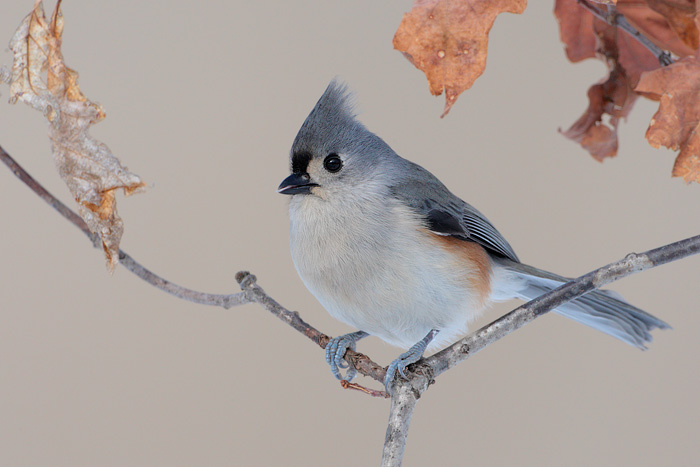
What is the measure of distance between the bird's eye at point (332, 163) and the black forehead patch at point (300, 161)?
39mm

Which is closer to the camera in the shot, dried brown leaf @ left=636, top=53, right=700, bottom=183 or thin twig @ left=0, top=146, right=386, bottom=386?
dried brown leaf @ left=636, top=53, right=700, bottom=183

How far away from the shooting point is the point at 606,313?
4.45 ft

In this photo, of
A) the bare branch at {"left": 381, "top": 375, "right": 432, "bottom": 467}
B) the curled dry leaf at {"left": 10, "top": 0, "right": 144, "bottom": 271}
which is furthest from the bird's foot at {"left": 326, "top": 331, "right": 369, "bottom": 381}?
the curled dry leaf at {"left": 10, "top": 0, "right": 144, "bottom": 271}

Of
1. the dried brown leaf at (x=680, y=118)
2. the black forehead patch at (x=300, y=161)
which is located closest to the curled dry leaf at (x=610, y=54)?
the dried brown leaf at (x=680, y=118)

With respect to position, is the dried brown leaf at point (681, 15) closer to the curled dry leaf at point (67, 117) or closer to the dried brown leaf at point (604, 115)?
the dried brown leaf at point (604, 115)

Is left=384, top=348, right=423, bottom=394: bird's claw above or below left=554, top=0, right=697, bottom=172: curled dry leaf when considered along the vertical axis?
below

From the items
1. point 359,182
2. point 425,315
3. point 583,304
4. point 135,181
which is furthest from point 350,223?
point 583,304

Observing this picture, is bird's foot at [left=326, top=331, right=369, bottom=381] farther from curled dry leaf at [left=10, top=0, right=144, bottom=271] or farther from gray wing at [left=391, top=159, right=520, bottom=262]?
curled dry leaf at [left=10, top=0, right=144, bottom=271]

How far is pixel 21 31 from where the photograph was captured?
926mm

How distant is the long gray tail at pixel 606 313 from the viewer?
130 cm

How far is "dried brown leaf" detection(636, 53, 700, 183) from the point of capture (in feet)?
2.94

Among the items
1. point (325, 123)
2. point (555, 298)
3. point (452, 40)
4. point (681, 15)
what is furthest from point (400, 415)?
point (681, 15)

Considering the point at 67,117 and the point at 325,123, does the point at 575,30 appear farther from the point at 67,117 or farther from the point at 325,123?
the point at 67,117

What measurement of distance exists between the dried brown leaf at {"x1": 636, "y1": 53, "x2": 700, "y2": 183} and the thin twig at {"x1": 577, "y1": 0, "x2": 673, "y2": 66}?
201 mm
